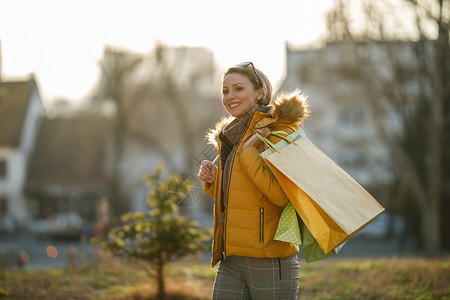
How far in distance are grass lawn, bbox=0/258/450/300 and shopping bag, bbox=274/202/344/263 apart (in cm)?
303

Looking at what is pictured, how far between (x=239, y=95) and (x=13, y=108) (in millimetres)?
37727

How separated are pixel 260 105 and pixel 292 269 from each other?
1.09 metres

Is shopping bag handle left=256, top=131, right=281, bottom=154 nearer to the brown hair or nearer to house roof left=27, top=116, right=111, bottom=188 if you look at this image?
the brown hair

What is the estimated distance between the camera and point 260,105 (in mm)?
3354

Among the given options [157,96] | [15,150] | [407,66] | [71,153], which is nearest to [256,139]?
[407,66]

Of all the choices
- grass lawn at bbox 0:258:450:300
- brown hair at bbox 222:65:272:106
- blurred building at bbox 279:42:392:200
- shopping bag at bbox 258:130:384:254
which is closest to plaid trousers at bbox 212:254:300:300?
shopping bag at bbox 258:130:384:254

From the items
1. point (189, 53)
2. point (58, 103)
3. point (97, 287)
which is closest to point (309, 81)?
point (189, 53)

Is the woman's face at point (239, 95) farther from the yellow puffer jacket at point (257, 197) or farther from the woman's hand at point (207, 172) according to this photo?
the woman's hand at point (207, 172)

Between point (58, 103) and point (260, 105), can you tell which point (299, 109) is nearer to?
point (260, 105)

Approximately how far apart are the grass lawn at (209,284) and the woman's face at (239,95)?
3.43 meters

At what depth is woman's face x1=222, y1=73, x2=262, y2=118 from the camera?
10.8 feet

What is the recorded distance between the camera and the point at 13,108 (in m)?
37.4

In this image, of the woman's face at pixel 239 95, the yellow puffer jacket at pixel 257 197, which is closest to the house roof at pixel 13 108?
the woman's face at pixel 239 95

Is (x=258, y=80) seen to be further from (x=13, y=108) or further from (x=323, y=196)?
(x=13, y=108)
